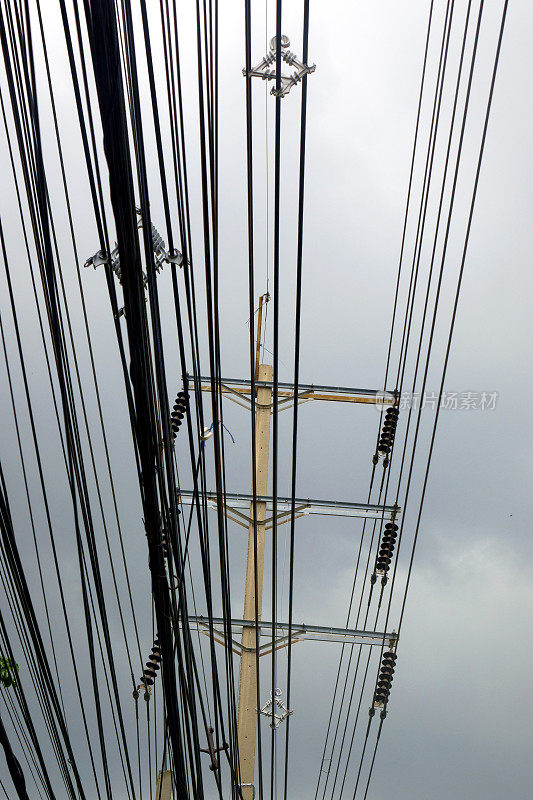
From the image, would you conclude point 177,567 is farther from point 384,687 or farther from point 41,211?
point 384,687

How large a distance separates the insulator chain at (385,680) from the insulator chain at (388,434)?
8.95 ft

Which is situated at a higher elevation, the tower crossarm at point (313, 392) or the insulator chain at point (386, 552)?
the tower crossarm at point (313, 392)

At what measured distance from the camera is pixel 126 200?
A: 3.87m

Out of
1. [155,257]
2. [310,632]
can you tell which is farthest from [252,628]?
[155,257]

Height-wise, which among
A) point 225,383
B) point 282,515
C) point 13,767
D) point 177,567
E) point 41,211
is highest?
point 225,383

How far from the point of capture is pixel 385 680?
475 inches

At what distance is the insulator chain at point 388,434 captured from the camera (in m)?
12.4

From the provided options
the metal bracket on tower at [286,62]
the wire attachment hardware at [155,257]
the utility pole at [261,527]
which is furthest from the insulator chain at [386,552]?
the wire attachment hardware at [155,257]

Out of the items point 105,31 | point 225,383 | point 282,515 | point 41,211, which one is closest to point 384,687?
point 282,515

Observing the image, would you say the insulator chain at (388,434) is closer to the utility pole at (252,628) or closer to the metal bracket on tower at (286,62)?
the utility pole at (252,628)

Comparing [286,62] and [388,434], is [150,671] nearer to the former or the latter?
[388,434]

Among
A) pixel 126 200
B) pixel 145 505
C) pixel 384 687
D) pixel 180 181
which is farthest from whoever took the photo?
pixel 384 687

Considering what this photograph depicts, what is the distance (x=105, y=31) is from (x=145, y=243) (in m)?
1.16

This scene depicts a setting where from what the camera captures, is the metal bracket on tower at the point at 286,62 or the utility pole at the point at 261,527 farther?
the utility pole at the point at 261,527
